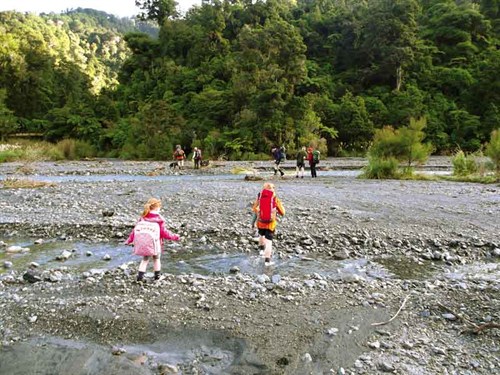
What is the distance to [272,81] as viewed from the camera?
160ft

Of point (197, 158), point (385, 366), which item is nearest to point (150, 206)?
point (385, 366)

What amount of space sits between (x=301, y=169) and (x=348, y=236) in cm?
1623

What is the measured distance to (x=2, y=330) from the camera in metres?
5.82

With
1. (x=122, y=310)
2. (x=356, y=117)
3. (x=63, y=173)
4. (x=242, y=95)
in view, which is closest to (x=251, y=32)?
(x=242, y=95)

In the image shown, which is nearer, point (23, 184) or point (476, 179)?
point (23, 184)

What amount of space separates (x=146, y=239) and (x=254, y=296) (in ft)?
7.11

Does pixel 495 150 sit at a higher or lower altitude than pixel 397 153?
higher

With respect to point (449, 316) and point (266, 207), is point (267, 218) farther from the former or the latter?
point (449, 316)

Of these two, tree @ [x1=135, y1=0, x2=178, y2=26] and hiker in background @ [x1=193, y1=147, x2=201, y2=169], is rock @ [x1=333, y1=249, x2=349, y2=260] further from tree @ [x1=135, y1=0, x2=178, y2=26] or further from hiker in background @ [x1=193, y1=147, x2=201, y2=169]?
tree @ [x1=135, y1=0, x2=178, y2=26]

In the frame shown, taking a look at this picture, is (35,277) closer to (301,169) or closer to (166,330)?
(166,330)

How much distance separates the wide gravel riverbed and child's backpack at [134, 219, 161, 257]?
0.60 m

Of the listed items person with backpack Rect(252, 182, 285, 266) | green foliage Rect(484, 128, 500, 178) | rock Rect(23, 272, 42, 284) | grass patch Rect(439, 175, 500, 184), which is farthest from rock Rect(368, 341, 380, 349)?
green foliage Rect(484, 128, 500, 178)

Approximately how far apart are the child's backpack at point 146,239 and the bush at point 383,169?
20.5 m

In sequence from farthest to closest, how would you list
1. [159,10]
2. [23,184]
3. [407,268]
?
1. [159,10]
2. [23,184]
3. [407,268]
